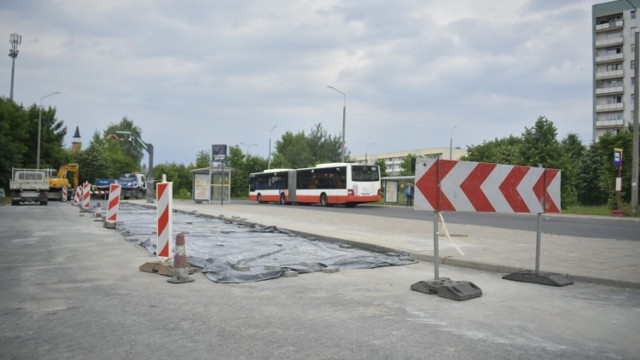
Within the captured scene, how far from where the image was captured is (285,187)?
1585 inches

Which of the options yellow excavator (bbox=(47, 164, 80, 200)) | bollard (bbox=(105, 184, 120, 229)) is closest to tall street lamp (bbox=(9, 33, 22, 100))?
yellow excavator (bbox=(47, 164, 80, 200))

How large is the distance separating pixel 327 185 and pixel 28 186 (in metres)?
19.5

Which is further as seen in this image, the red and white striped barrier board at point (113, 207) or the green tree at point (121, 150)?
the green tree at point (121, 150)

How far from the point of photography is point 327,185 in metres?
35.3

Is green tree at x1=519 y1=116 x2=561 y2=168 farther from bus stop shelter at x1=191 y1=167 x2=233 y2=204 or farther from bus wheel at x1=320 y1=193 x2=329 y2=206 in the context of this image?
bus stop shelter at x1=191 y1=167 x2=233 y2=204

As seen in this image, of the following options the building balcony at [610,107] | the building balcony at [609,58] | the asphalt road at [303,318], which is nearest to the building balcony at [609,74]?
the building balcony at [609,58]

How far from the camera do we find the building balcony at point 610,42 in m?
74.4

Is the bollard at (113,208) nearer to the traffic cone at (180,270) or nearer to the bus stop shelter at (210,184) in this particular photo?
the traffic cone at (180,270)

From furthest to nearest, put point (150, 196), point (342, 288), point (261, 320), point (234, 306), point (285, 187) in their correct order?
point (285, 187) < point (150, 196) < point (342, 288) < point (234, 306) < point (261, 320)

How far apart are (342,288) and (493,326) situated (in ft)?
7.33

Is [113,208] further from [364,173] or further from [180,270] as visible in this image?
[364,173]

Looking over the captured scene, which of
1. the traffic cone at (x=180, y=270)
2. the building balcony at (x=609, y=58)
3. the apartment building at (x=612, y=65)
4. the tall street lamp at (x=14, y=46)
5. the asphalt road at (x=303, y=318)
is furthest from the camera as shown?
the building balcony at (x=609, y=58)

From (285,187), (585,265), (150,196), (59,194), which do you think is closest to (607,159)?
(285,187)

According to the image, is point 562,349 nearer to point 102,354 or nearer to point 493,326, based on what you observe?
point 493,326
